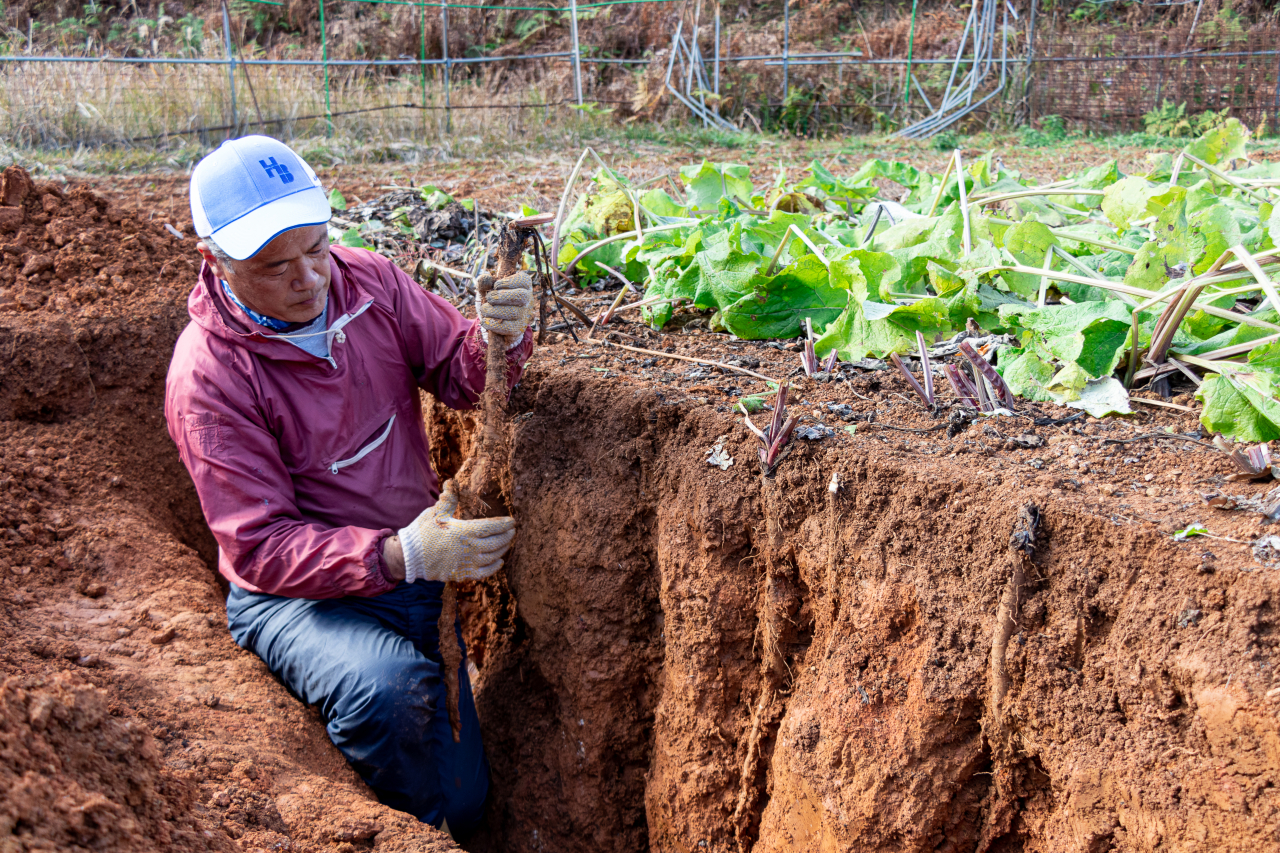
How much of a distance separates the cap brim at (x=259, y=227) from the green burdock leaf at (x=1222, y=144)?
2585 mm

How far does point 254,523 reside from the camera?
202 cm

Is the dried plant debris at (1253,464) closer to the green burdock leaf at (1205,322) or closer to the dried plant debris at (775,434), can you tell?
the green burdock leaf at (1205,322)

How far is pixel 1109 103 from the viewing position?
959 cm

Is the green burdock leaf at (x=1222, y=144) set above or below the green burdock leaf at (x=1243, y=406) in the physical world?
above

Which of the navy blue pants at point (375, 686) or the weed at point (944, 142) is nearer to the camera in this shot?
the navy blue pants at point (375, 686)

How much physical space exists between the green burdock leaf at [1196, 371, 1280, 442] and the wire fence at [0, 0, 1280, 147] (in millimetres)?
6563

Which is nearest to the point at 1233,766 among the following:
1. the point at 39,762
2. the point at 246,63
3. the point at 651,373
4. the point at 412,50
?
the point at 651,373

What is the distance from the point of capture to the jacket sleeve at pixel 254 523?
A: 199cm

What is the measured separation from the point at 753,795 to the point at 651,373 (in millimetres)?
1079

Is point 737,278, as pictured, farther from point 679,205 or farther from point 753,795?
point 753,795

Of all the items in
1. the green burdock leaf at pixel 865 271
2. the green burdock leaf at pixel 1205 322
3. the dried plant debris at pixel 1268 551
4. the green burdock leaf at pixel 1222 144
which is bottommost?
the dried plant debris at pixel 1268 551

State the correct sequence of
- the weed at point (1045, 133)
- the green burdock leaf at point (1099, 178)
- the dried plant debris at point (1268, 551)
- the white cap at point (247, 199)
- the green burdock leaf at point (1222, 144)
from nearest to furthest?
the dried plant debris at point (1268, 551) < the white cap at point (247, 199) < the green burdock leaf at point (1222, 144) < the green burdock leaf at point (1099, 178) < the weed at point (1045, 133)

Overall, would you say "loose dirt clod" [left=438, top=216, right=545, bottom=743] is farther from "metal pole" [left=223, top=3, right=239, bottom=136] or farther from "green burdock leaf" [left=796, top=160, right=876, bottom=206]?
"metal pole" [left=223, top=3, right=239, bottom=136]

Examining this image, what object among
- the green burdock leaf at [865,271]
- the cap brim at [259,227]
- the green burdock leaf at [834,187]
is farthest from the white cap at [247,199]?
→ the green burdock leaf at [834,187]
